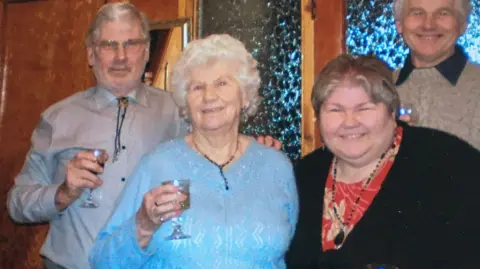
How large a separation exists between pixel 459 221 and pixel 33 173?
1.58m

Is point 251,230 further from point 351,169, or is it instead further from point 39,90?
point 39,90

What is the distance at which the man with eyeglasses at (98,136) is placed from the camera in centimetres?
210

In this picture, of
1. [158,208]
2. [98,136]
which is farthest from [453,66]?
[98,136]

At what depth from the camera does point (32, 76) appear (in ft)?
9.77

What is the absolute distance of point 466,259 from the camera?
5.17 feet

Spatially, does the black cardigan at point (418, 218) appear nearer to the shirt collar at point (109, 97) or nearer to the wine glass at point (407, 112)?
the wine glass at point (407, 112)

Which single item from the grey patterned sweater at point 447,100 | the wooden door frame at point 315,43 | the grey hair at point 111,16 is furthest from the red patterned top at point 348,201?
the grey hair at point 111,16

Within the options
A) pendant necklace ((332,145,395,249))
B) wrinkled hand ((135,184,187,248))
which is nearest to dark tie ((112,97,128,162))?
wrinkled hand ((135,184,187,248))

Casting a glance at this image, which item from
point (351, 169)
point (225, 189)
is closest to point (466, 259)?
point (351, 169)

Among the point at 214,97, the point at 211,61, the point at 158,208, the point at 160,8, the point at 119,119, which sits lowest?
the point at 158,208

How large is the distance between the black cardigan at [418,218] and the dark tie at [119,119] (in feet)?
2.53

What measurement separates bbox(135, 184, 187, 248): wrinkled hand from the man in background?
918mm

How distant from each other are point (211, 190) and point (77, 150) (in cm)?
70

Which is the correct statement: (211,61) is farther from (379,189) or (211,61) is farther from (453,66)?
(453,66)
